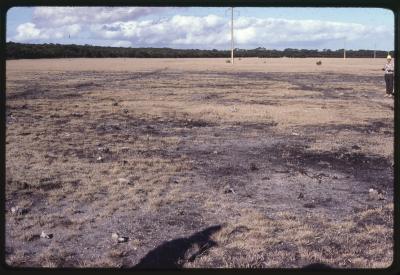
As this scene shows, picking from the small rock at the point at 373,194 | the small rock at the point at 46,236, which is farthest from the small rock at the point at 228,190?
the small rock at the point at 46,236

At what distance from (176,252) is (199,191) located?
2080 mm

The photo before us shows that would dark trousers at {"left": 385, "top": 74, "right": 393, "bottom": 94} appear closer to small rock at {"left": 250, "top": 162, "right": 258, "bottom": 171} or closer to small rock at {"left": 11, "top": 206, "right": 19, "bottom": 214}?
small rock at {"left": 250, "top": 162, "right": 258, "bottom": 171}

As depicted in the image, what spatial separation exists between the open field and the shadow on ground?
1cm

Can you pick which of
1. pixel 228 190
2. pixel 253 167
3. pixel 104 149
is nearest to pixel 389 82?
pixel 253 167

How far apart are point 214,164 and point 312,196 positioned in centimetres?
231

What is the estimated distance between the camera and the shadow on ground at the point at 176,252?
4645 mm

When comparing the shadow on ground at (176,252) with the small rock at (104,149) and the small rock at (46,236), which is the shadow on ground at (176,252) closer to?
the small rock at (46,236)

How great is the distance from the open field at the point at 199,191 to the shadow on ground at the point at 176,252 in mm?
12

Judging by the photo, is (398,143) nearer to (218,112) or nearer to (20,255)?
(20,255)

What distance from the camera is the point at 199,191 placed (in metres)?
6.87

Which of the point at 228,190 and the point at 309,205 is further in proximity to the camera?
the point at 228,190

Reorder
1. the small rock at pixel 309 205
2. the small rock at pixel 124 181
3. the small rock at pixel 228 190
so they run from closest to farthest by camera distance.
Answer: the small rock at pixel 309 205 < the small rock at pixel 228 190 < the small rock at pixel 124 181

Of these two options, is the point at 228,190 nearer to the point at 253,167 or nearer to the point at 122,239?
the point at 253,167

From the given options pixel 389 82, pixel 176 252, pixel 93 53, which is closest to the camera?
pixel 176 252
